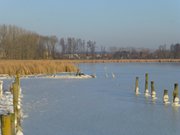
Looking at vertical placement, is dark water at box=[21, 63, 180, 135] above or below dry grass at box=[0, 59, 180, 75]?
below

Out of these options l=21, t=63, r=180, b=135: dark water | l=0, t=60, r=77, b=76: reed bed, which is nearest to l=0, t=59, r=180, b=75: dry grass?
l=0, t=60, r=77, b=76: reed bed

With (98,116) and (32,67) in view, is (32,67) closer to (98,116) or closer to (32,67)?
(32,67)

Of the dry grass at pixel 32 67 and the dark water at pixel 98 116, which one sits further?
the dry grass at pixel 32 67

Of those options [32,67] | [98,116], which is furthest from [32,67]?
[98,116]

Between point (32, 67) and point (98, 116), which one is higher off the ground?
point (32, 67)

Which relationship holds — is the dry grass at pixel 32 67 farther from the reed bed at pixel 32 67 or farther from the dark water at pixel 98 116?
the dark water at pixel 98 116

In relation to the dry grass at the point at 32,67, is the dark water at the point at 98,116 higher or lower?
lower

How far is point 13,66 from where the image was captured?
34781mm

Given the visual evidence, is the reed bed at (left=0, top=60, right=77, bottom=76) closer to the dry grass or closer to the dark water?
the dry grass

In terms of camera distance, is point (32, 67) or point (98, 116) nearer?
point (98, 116)

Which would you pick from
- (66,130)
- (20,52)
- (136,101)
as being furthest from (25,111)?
(20,52)

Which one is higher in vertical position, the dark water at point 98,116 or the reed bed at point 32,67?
the reed bed at point 32,67

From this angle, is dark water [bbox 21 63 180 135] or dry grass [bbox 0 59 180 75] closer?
dark water [bbox 21 63 180 135]

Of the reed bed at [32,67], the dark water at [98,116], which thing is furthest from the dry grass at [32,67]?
the dark water at [98,116]
